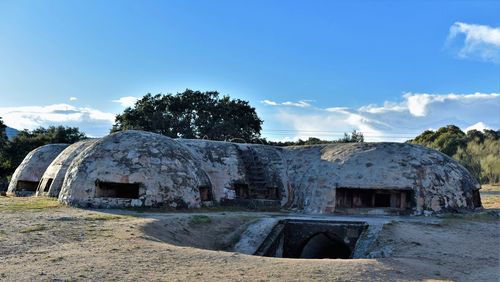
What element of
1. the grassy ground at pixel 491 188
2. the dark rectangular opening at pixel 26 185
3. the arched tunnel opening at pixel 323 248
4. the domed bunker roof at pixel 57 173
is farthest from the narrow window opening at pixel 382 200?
the dark rectangular opening at pixel 26 185

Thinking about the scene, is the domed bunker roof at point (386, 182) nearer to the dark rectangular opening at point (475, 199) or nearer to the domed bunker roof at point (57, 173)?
the dark rectangular opening at point (475, 199)

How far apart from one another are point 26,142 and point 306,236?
29.7 m

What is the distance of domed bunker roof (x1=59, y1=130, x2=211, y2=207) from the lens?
53.8 ft

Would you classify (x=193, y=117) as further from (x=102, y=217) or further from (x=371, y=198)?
(x=102, y=217)

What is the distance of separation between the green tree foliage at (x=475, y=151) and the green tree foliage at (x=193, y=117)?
15.9 m

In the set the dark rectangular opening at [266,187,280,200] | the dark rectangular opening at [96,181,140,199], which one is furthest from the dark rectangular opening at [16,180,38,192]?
the dark rectangular opening at [266,187,280,200]

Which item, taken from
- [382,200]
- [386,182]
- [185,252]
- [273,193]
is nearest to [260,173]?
[273,193]

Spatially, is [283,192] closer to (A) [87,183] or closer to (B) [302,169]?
(B) [302,169]

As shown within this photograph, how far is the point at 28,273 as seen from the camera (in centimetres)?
723

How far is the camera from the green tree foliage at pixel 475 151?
37.4m

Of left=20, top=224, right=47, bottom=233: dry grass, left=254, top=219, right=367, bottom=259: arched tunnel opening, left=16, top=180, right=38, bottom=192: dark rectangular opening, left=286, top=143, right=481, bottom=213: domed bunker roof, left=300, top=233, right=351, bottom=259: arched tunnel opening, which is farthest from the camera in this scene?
left=16, top=180, right=38, bottom=192: dark rectangular opening

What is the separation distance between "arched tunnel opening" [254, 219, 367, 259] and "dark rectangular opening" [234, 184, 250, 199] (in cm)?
455

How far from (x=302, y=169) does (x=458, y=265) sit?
1073cm

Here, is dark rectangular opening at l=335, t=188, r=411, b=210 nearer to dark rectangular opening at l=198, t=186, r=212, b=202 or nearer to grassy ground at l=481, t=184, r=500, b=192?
dark rectangular opening at l=198, t=186, r=212, b=202
